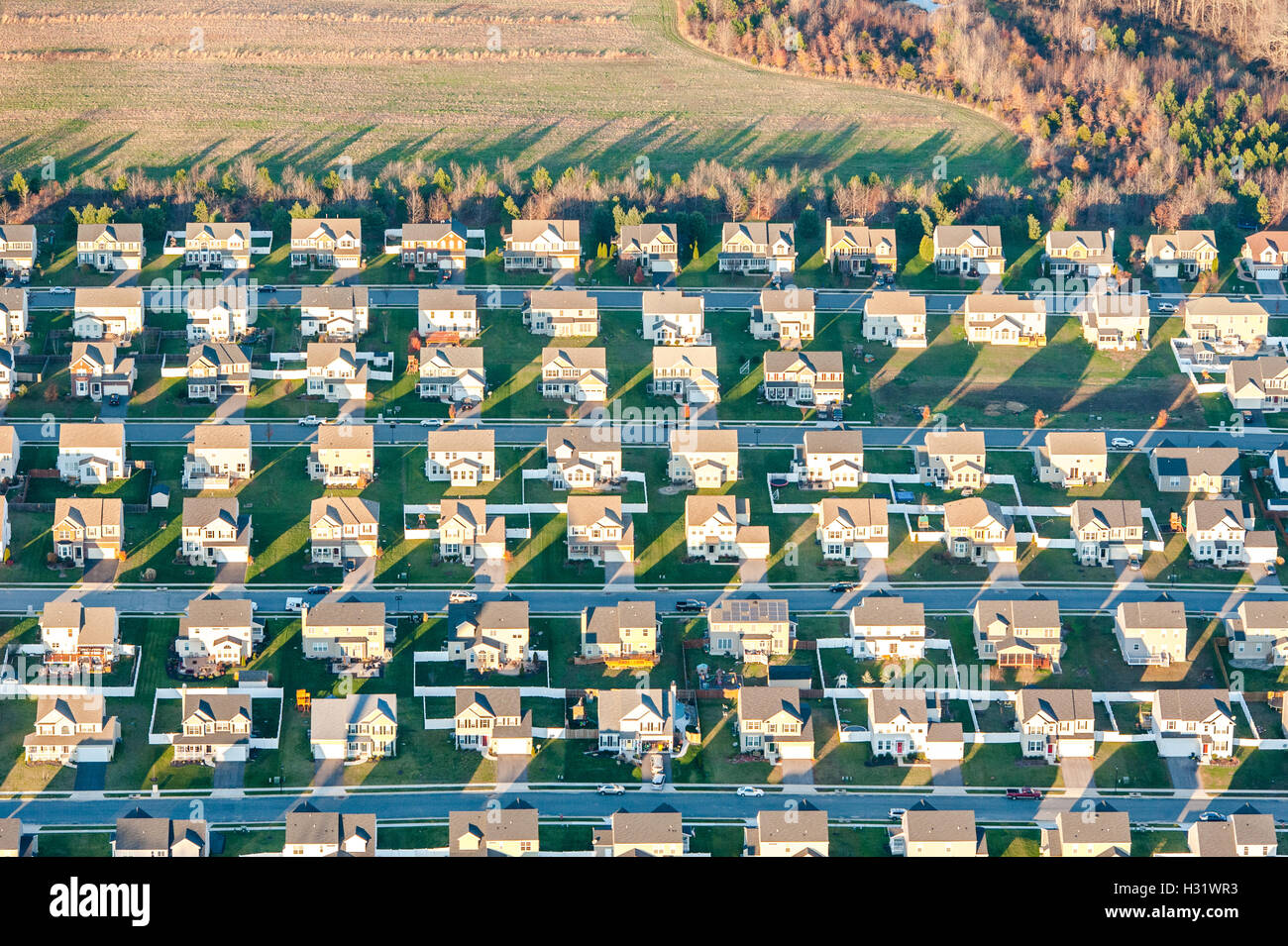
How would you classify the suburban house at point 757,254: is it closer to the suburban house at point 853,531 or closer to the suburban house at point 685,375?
the suburban house at point 685,375

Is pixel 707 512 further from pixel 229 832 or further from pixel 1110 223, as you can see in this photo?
pixel 1110 223

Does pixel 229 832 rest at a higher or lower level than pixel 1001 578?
lower

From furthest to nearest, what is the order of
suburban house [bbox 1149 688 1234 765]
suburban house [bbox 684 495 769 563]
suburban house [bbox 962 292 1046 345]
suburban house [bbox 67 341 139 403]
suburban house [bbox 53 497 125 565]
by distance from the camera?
suburban house [bbox 962 292 1046 345] → suburban house [bbox 67 341 139 403] → suburban house [bbox 684 495 769 563] → suburban house [bbox 53 497 125 565] → suburban house [bbox 1149 688 1234 765]

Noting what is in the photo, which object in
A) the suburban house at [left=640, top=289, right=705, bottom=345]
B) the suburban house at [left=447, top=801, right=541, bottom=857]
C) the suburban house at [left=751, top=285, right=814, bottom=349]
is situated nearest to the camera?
the suburban house at [left=447, top=801, right=541, bottom=857]

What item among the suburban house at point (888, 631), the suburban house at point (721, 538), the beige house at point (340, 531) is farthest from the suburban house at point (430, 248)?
the suburban house at point (888, 631)

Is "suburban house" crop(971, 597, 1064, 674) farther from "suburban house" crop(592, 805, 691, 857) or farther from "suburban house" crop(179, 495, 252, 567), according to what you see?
"suburban house" crop(179, 495, 252, 567)

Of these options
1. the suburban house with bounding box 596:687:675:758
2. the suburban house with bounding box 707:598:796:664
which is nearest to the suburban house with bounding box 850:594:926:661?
the suburban house with bounding box 707:598:796:664

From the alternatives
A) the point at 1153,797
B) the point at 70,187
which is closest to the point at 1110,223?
the point at 1153,797
